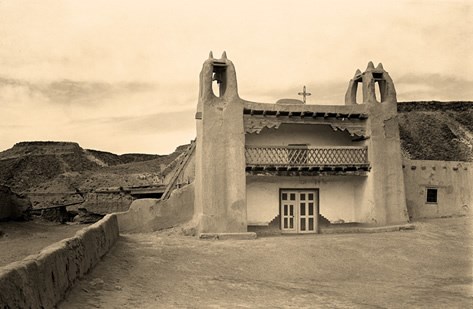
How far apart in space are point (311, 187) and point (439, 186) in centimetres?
685

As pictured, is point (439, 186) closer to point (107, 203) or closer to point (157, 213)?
point (157, 213)

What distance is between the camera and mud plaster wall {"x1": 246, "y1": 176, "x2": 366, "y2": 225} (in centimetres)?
2083

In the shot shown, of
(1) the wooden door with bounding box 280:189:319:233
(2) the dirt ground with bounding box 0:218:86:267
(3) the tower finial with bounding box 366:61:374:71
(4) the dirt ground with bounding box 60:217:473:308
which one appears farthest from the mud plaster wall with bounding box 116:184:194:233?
(3) the tower finial with bounding box 366:61:374:71

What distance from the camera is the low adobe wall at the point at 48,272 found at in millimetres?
5973

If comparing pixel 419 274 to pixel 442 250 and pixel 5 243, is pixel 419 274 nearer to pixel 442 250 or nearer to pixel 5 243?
pixel 442 250

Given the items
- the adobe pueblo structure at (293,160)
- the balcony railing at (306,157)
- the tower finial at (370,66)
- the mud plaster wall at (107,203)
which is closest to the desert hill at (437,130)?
the tower finial at (370,66)

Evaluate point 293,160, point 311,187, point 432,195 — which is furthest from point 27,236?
point 432,195

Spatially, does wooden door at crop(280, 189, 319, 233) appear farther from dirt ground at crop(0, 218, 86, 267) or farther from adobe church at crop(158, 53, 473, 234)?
dirt ground at crop(0, 218, 86, 267)

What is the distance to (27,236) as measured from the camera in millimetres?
22484

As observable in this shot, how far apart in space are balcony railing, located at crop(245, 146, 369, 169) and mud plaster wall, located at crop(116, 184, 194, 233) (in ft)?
10.5

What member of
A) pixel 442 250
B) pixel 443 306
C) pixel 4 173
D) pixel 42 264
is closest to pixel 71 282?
pixel 42 264

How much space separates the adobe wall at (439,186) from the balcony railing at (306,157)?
10.8 feet

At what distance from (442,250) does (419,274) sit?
329cm

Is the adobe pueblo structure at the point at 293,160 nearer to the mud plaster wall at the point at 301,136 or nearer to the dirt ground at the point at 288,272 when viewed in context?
the mud plaster wall at the point at 301,136
